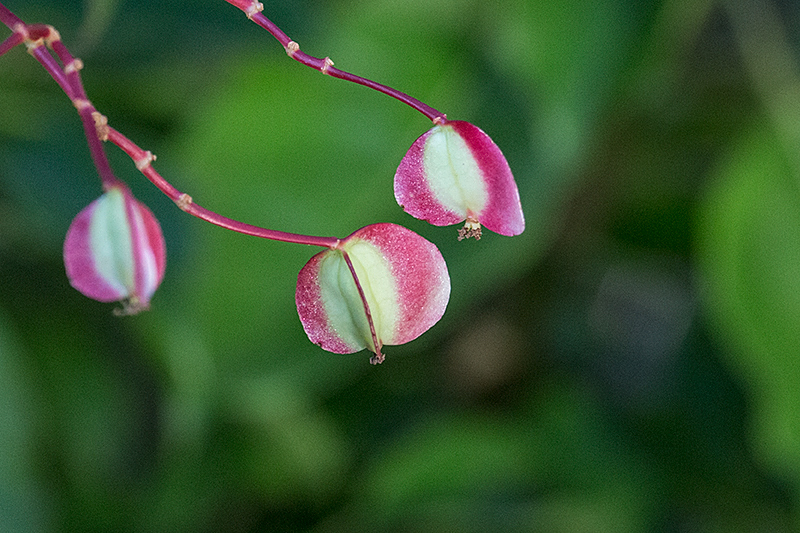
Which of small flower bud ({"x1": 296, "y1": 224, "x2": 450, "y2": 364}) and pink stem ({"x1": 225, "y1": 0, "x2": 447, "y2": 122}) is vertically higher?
pink stem ({"x1": 225, "y1": 0, "x2": 447, "y2": 122})

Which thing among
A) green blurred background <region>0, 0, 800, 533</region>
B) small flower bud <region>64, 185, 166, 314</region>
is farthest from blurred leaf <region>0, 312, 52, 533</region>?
small flower bud <region>64, 185, 166, 314</region>

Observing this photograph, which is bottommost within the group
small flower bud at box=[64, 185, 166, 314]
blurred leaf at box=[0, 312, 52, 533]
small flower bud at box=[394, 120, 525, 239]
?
blurred leaf at box=[0, 312, 52, 533]

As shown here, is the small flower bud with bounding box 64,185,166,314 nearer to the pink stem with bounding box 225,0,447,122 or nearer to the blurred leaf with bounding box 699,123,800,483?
the pink stem with bounding box 225,0,447,122

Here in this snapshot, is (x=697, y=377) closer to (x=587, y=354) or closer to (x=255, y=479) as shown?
(x=587, y=354)

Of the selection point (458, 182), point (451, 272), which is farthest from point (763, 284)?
point (458, 182)

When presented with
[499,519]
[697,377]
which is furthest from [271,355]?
[697,377]

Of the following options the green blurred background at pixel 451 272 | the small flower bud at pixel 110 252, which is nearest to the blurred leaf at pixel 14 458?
the green blurred background at pixel 451 272

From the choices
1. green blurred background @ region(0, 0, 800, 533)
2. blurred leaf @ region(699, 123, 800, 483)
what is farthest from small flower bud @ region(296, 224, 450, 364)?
blurred leaf @ region(699, 123, 800, 483)

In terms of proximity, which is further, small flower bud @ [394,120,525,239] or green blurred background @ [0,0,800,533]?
green blurred background @ [0,0,800,533]
